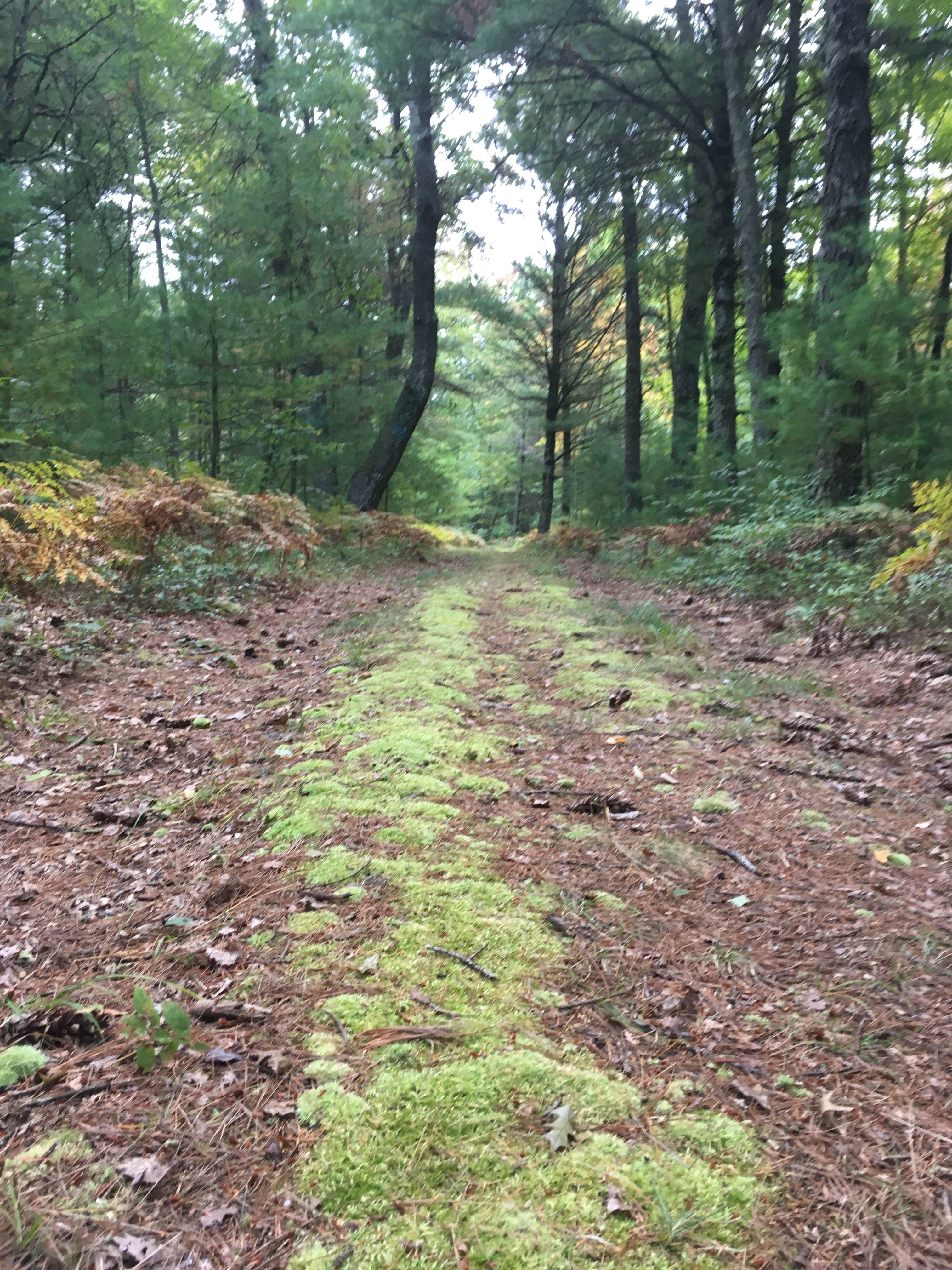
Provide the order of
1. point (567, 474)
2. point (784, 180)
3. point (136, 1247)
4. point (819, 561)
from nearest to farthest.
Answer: point (136, 1247), point (819, 561), point (784, 180), point (567, 474)

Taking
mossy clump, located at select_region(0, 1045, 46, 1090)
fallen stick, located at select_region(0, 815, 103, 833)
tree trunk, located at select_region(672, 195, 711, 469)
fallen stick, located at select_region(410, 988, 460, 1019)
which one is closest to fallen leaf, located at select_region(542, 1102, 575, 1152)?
fallen stick, located at select_region(410, 988, 460, 1019)

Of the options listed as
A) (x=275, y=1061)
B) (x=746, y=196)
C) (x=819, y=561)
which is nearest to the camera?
(x=275, y=1061)

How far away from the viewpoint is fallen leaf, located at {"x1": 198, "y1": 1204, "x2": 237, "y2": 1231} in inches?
52.3

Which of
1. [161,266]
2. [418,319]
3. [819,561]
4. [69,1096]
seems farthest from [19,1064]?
[161,266]

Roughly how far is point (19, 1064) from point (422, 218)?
578 inches

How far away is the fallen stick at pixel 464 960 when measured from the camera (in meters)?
2.10

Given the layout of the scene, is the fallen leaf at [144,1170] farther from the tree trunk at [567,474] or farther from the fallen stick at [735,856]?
the tree trunk at [567,474]

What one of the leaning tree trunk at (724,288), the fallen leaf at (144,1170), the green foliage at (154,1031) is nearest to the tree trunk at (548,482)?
the leaning tree trunk at (724,288)

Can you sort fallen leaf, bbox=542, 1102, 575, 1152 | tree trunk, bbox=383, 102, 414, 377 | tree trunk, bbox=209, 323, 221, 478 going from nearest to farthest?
fallen leaf, bbox=542, 1102, 575, 1152 < tree trunk, bbox=209, 323, 221, 478 < tree trunk, bbox=383, 102, 414, 377

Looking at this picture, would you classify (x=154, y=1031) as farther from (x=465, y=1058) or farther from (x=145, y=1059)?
(x=465, y=1058)

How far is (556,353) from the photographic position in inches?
805

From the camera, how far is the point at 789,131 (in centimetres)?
1304

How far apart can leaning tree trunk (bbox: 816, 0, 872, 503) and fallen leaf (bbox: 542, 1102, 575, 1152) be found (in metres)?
8.23

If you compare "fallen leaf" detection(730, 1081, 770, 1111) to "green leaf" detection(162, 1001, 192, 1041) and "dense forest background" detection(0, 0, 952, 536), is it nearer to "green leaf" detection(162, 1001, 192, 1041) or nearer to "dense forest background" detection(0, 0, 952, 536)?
"green leaf" detection(162, 1001, 192, 1041)
